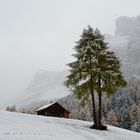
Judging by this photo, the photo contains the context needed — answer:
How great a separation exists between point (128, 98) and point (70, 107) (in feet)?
118

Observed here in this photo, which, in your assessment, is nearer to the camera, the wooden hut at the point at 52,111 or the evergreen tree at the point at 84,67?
the evergreen tree at the point at 84,67

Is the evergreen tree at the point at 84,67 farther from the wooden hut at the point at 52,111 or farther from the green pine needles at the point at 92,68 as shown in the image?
the wooden hut at the point at 52,111

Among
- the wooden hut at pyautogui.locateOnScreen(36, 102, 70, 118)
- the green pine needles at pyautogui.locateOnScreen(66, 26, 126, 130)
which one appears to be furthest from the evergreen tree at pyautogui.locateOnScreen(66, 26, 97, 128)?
the wooden hut at pyautogui.locateOnScreen(36, 102, 70, 118)

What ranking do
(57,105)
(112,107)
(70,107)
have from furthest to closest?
(70,107), (112,107), (57,105)

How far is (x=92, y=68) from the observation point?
135 feet

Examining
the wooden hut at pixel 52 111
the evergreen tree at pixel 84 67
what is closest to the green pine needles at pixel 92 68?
the evergreen tree at pixel 84 67

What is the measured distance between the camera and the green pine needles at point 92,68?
136 feet

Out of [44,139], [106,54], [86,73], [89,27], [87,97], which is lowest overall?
[44,139]

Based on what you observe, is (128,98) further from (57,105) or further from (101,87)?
(101,87)

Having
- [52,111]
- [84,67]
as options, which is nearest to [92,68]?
[84,67]

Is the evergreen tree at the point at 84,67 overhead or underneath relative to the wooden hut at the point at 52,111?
overhead

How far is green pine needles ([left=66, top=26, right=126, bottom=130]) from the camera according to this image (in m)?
41.5

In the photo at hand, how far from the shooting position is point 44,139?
81.6 feet

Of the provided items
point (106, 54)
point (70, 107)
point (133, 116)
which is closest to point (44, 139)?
point (106, 54)
